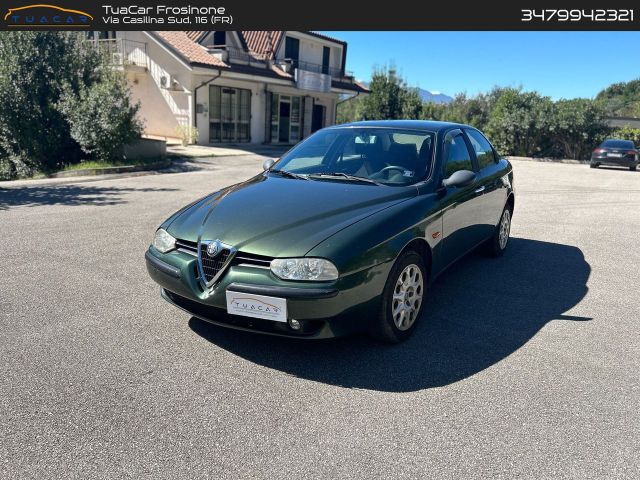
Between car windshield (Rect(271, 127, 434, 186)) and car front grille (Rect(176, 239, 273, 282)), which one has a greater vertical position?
car windshield (Rect(271, 127, 434, 186))

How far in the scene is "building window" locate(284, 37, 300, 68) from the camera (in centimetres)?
2797

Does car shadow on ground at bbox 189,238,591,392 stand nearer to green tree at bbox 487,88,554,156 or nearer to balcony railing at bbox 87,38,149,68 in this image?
balcony railing at bbox 87,38,149,68

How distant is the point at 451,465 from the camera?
97.3 inches

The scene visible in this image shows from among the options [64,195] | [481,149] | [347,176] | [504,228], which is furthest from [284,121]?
[347,176]

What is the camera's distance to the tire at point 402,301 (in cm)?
349

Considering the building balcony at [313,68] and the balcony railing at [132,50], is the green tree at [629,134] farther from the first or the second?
the balcony railing at [132,50]

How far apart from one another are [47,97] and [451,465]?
607 inches

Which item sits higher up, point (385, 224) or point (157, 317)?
point (385, 224)

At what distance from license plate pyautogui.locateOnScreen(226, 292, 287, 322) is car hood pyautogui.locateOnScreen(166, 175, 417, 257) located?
280mm

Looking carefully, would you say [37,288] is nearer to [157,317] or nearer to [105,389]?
[157,317]

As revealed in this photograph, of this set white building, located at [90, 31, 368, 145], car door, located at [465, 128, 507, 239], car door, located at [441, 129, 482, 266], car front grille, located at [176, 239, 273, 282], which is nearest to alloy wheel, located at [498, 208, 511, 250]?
car door, located at [465, 128, 507, 239]
